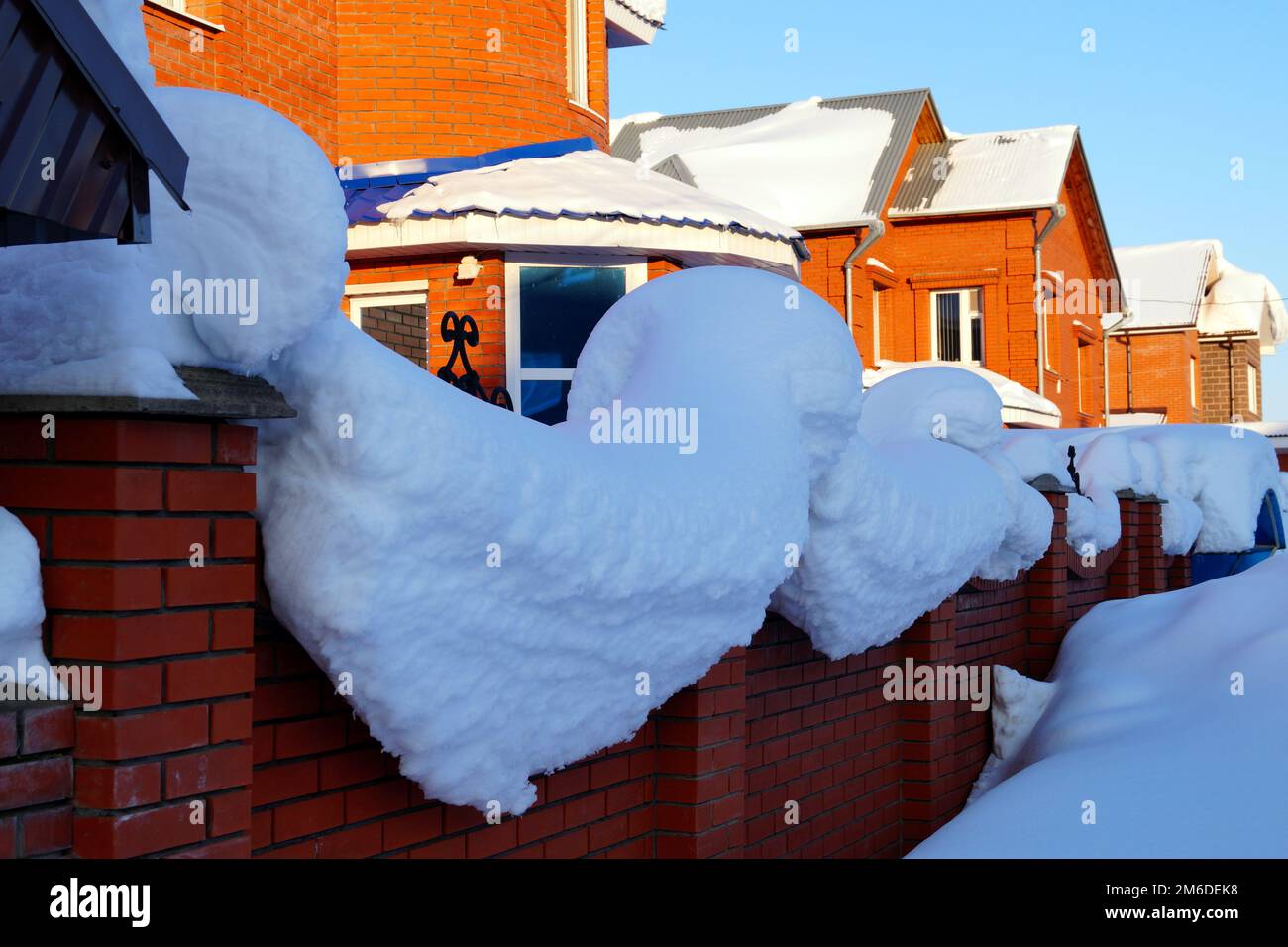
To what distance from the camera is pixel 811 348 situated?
400 cm

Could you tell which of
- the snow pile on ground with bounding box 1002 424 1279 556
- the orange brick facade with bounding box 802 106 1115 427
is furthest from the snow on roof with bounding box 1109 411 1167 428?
the snow pile on ground with bounding box 1002 424 1279 556

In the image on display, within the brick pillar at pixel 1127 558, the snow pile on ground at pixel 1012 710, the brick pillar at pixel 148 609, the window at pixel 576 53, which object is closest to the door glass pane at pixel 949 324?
the window at pixel 576 53

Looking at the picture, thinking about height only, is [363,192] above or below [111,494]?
above

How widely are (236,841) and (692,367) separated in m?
1.97

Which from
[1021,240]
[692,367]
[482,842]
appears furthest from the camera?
[1021,240]

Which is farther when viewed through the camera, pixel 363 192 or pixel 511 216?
pixel 363 192

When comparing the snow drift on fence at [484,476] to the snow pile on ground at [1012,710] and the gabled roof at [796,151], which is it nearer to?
the snow pile on ground at [1012,710]

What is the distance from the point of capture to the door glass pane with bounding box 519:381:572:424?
9703 millimetres

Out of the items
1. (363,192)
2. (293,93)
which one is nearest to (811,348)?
(363,192)

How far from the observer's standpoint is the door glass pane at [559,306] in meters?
9.64

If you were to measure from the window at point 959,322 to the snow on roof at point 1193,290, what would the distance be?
34.2 ft

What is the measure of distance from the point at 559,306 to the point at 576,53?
3232 mm

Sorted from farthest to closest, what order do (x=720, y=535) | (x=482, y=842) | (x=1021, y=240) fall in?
A: (x=1021, y=240)
(x=720, y=535)
(x=482, y=842)
